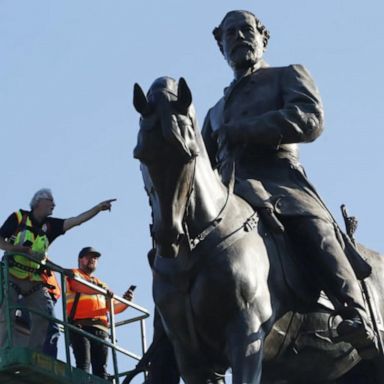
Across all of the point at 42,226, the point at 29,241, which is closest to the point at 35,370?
the point at 29,241

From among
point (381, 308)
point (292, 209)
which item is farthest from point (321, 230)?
point (381, 308)

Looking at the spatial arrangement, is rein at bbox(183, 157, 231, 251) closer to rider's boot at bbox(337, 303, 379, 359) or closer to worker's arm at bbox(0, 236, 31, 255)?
rider's boot at bbox(337, 303, 379, 359)

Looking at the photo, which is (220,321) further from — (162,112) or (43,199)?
(43,199)

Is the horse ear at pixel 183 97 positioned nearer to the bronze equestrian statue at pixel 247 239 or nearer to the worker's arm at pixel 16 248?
the bronze equestrian statue at pixel 247 239

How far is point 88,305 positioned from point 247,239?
5.72 metres

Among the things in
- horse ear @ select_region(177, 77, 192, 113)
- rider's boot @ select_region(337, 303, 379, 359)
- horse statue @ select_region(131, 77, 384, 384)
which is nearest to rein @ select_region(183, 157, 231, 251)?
horse statue @ select_region(131, 77, 384, 384)

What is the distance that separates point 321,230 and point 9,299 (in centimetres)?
479

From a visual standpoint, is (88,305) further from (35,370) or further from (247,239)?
(247,239)

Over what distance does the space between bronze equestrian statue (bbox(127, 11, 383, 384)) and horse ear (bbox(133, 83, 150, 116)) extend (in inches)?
0.4

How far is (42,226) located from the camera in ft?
64.5

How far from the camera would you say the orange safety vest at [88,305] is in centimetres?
2039

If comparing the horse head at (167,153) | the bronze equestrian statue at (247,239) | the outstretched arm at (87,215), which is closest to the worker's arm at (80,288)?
the outstretched arm at (87,215)

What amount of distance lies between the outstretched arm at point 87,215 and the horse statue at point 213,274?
4.35 metres

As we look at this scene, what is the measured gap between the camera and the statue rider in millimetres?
15734
